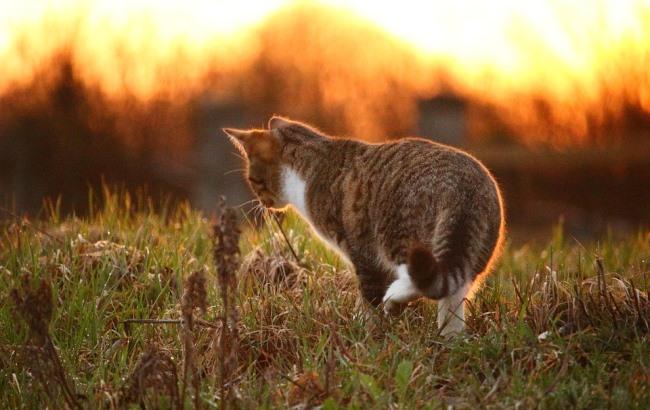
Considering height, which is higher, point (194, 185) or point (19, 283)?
point (19, 283)

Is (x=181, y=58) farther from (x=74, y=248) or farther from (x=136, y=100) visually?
(x=74, y=248)

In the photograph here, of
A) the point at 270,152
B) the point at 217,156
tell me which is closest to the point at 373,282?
the point at 270,152

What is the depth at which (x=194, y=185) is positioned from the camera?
1133 centimetres

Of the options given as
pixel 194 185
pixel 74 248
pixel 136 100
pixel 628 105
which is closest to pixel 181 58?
pixel 136 100

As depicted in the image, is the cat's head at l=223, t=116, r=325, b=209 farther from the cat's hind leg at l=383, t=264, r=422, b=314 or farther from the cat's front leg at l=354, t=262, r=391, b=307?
the cat's hind leg at l=383, t=264, r=422, b=314

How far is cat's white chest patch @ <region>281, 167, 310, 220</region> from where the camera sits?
4.84 meters

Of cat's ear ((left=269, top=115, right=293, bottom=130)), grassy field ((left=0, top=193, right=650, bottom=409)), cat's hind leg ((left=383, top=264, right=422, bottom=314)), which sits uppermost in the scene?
cat's ear ((left=269, top=115, right=293, bottom=130))

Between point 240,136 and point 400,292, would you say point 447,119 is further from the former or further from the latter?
point 400,292

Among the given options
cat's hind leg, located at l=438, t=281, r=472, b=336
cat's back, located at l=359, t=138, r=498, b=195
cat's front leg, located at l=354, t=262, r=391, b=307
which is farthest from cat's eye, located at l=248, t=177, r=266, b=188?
cat's hind leg, located at l=438, t=281, r=472, b=336

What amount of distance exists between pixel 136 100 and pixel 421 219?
7365mm

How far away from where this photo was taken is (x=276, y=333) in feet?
13.4

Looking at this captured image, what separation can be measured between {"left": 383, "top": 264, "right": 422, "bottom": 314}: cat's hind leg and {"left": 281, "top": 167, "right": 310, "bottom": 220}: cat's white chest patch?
794mm

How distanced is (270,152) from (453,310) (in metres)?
1.41

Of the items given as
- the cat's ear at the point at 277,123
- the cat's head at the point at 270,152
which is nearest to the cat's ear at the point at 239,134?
the cat's head at the point at 270,152
